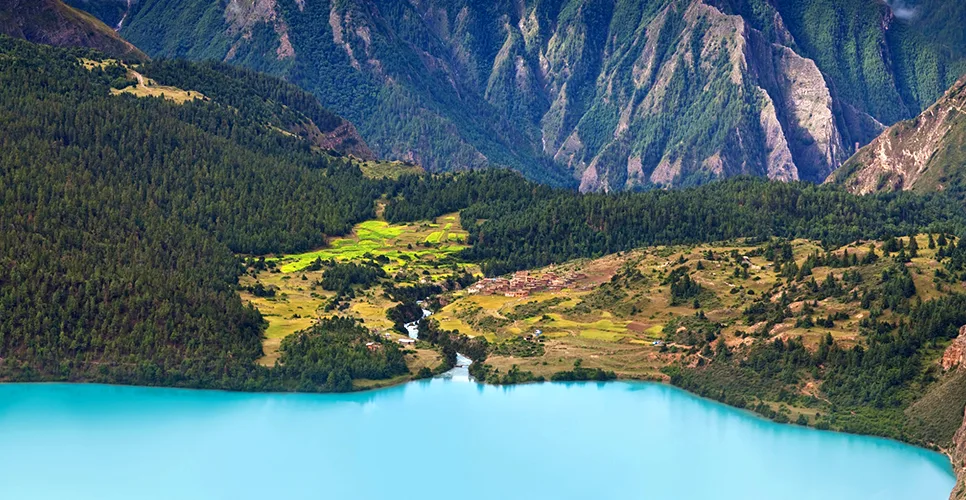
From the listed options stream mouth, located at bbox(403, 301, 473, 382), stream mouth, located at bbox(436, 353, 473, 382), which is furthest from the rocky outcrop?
stream mouth, located at bbox(403, 301, 473, 382)

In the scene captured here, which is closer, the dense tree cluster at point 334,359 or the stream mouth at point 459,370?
the dense tree cluster at point 334,359

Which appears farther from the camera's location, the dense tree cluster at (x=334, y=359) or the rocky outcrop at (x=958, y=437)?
the dense tree cluster at (x=334, y=359)

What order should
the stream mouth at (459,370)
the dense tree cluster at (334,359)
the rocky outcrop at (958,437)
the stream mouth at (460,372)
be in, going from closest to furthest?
the rocky outcrop at (958,437), the dense tree cluster at (334,359), the stream mouth at (460,372), the stream mouth at (459,370)

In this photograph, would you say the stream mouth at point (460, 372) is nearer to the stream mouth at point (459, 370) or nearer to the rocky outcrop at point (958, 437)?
the stream mouth at point (459, 370)

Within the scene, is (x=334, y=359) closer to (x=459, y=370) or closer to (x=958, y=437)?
(x=459, y=370)

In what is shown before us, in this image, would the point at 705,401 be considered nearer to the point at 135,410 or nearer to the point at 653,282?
the point at 653,282

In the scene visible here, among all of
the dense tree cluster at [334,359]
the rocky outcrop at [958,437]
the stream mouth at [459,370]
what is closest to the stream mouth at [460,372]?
the stream mouth at [459,370]

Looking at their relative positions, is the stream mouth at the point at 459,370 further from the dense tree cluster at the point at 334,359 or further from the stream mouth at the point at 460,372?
the dense tree cluster at the point at 334,359

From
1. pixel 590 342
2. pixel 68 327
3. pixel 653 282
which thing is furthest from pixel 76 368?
pixel 653 282

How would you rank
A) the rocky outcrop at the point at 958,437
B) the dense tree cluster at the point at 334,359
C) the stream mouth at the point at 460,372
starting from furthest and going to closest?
the stream mouth at the point at 460,372
the dense tree cluster at the point at 334,359
the rocky outcrop at the point at 958,437

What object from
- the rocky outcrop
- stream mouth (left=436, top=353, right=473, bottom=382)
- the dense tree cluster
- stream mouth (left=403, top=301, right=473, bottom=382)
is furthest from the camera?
stream mouth (left=403, top=301, right=473, bottom=382)

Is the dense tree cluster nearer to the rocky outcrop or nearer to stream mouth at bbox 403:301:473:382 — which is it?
stream mouth at bbox 403:301:473:382

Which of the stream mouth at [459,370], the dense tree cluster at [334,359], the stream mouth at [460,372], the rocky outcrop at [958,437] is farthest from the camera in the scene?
the stream mouth at [459,370]
